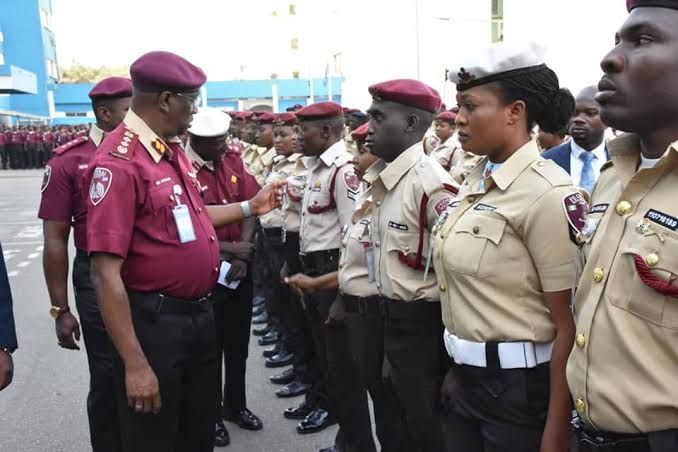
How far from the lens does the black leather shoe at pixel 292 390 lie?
454cm

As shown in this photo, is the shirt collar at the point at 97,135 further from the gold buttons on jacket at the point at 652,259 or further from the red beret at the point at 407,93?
the gold buttons on jacket at the point at 652,259

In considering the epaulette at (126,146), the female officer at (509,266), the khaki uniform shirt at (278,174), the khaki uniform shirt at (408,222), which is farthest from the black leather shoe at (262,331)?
the female officer at (509,266)

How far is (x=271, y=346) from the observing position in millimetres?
5793

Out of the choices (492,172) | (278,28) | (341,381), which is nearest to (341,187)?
(341,381)

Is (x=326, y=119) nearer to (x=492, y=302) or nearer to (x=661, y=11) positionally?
(x=492, y=302)

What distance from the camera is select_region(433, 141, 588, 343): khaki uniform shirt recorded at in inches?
70.0

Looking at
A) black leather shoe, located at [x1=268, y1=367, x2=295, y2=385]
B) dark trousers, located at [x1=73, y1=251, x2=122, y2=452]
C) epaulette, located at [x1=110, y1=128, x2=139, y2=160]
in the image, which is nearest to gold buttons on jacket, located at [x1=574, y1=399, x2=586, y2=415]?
epaulette, located at [x1=110, y1=128, x2=139, y2=160]

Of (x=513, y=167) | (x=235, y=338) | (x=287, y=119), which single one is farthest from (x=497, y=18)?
(x=513, y=167)

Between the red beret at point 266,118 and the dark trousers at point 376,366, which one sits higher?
the red beret at point 266,118

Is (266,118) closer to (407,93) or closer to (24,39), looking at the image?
(407,93)

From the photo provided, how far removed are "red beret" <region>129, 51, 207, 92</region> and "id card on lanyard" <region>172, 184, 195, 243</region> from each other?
0.40 m

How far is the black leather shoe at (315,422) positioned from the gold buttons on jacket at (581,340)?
2.79 meters

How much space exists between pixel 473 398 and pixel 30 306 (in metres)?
6.26

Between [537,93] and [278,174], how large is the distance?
4.30 metres
